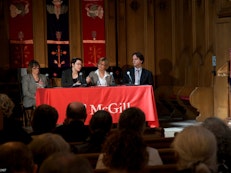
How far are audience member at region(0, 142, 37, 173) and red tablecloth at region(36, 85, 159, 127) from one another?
187 inches

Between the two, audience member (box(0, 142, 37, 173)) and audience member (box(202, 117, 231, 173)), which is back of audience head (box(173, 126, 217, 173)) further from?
audience member (box(0, 142, 37, 173))

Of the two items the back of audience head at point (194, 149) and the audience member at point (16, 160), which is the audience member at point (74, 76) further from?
the audience member at point (16, 160)

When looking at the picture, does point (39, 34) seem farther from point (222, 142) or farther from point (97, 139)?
point (222, 142)

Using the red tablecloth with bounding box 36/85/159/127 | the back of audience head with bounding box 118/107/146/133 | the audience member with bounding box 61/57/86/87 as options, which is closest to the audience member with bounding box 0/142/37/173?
the back of audience head with bounding box 118/107/146/133

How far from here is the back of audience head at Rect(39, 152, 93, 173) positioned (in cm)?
158

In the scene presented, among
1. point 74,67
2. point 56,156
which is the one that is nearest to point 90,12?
point 74,67

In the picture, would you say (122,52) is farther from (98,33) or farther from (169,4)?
(169,4)

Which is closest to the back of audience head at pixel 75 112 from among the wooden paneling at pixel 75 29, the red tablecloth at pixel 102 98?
the red tablecloth at pixel 102 98

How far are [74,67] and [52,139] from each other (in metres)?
5.17

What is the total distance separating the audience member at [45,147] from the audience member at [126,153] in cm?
24

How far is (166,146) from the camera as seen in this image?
3811 mm

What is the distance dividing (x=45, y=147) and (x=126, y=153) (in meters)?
0.42

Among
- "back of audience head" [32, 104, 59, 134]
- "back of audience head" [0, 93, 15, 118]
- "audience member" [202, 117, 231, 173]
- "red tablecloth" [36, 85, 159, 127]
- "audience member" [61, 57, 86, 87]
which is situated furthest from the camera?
"audience member" [61, 57, 86, 87]

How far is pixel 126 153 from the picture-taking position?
83.7 inches
